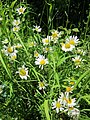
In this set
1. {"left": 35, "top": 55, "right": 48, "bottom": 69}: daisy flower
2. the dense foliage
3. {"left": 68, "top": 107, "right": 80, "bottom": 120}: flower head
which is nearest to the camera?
{"left": 68, "top": 107, "right": 80, "bottom": 120}: flower head

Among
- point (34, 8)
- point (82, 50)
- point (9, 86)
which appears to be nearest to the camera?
point (9, 86)

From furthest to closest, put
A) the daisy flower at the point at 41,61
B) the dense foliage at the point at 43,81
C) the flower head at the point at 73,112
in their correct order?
the daisy flower at the point at 41,61 → the dense foliage at the point at 43,81 → the flower head at the point at 73,112

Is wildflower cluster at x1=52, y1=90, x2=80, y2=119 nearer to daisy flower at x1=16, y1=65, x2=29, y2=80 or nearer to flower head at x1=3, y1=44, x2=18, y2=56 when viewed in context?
daisy flower at x1=16, y1=65, x2=29, y2=80

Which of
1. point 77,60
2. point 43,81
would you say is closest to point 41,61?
point 43,81


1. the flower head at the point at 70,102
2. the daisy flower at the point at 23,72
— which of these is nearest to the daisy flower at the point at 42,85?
the daisy flower at the point at 23,72

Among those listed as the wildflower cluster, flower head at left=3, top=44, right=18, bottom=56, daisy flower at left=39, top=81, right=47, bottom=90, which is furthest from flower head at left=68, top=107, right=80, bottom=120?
flower head at left=3, top=44, right=18, bottom=56

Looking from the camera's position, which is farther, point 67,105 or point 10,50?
point 10,50

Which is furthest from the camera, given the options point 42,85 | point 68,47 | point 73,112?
point 68,47

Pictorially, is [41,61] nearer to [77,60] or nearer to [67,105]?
[77,60]

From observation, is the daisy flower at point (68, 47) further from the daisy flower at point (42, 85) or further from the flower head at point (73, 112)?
the flower head at point (73, 112)

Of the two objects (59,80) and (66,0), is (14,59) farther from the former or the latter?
(66,0)

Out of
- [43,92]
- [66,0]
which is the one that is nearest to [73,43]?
[43,92]
